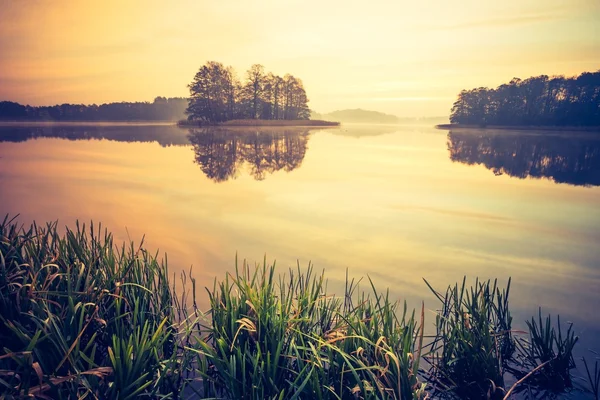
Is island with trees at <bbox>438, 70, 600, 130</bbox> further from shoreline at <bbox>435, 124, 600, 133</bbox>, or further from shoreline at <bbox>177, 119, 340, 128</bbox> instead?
shoreline at <bbox>177, 119, 340, 128</bbox>

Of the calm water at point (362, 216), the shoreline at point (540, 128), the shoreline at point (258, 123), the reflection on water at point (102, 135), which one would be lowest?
the calm water at point (362, 216)

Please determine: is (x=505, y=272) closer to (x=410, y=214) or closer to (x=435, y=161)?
(x=410, y=214)

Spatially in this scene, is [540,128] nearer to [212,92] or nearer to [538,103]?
[538,103]

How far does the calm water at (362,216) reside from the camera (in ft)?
29.9

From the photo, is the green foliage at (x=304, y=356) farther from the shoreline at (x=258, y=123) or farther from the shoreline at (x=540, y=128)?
the shoreline at (x=540, y=128)

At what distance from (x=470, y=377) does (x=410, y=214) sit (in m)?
10.8

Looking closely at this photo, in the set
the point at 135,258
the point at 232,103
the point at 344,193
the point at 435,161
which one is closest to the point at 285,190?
the point at 344,193

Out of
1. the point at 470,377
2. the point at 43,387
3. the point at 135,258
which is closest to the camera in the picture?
the point at 43,387

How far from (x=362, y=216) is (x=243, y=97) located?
9006 cm

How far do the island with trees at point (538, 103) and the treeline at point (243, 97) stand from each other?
52353mm

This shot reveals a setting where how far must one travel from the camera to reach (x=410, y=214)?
1490 cm

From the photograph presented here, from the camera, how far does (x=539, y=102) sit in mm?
91125

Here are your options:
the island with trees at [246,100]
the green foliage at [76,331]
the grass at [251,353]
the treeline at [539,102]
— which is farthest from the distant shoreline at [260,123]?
the grass at [251,353]

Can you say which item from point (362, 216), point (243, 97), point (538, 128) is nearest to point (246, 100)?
point (243, 97)
